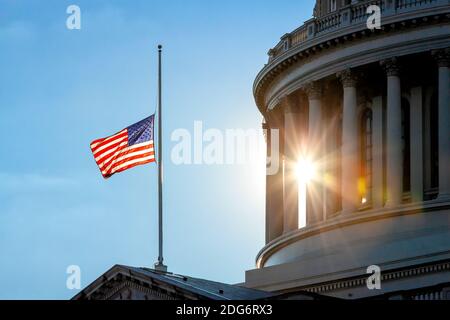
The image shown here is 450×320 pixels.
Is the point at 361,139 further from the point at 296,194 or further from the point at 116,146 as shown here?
the point at 116,146

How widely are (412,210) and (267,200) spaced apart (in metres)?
13.3

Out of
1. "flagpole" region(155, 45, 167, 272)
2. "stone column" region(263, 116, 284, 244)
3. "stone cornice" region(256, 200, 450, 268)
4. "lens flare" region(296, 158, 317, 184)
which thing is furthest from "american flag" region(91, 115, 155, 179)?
"stone column" region(263, 116, 284, 244)

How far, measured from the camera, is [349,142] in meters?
72.3

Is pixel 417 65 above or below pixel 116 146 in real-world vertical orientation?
above

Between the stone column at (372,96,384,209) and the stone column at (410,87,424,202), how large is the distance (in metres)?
1.30

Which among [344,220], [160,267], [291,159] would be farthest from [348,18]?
[160,267]

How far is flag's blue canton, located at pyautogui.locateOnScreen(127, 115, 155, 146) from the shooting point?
63.5 m

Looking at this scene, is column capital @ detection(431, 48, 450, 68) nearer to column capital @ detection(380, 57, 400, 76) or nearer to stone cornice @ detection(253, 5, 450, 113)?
stone cornice @ detection(253, 5, 450, 113)

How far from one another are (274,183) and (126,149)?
16.9 metres

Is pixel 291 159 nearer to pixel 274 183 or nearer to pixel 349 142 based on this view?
pixel 274 183
